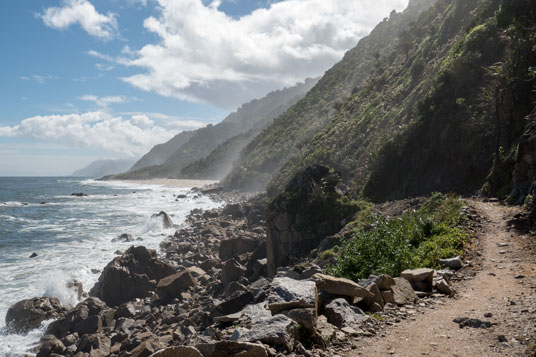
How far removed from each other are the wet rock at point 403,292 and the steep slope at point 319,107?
191 feet

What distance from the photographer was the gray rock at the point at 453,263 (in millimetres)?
8867

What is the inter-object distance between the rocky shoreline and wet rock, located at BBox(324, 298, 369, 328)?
0.02 metres

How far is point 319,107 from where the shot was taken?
7981 centimetres

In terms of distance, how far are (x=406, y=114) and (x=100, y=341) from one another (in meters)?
27.2

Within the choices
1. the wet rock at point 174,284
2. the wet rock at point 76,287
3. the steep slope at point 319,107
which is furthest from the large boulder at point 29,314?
the steep slope at point 319,107

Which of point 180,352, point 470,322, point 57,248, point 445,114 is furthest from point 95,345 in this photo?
point 445,114

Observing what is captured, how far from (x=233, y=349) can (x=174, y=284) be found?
1331 cm

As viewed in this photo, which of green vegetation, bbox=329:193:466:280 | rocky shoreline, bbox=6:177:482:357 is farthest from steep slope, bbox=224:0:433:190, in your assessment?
green vegetation, bbox=329:193:466:280

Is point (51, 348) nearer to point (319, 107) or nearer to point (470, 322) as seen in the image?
point (470, 322)

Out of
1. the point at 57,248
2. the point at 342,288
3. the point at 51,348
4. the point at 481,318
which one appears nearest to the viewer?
the point at 481,318

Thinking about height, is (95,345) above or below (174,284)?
below

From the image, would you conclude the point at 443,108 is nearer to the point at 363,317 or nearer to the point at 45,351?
the point at 363,317

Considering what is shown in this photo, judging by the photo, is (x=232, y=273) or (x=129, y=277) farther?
(x=129, y=277)

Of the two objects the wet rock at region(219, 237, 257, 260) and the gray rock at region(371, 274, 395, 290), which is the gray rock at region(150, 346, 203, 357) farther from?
the wet rock at region(219, 237, 257, 260)
